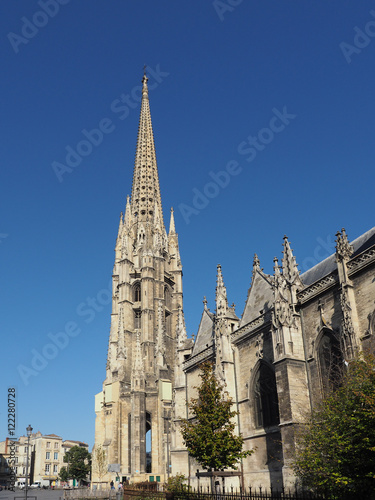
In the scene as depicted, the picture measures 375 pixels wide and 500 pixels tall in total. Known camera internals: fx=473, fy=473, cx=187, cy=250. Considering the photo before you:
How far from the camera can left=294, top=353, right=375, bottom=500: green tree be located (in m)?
12.6

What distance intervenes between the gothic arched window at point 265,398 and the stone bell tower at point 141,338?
18.2m

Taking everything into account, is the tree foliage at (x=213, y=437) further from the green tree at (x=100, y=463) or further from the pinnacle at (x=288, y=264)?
the green tree at (x=100, y=463)

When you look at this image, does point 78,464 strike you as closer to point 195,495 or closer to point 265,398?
point 265,398

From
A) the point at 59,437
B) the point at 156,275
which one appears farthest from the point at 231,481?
the point at 59,437

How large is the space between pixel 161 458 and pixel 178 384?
44.3 feet

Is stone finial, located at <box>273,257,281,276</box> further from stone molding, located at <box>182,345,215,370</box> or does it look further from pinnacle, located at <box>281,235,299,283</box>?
stone molding, located at <box>182,345,215,370</box>

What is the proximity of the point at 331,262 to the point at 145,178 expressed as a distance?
41.8 metres

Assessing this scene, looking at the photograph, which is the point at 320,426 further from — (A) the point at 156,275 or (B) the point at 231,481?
(A) the point at 156,275

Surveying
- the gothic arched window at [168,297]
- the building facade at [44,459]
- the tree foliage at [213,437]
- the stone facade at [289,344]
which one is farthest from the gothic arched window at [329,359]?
the building facade at [44,459]

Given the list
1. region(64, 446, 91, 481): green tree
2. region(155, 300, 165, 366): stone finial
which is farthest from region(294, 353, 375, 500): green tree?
region(64, 446, 91, 481): green tree

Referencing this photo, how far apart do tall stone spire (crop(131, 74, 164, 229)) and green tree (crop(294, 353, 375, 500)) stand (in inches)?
1841

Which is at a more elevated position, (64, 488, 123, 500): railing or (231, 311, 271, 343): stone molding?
(231, 311, 271, 343): stone molding

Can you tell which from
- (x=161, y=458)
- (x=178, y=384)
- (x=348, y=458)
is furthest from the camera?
(x=161, y=458)

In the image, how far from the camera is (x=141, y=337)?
4988 cm
